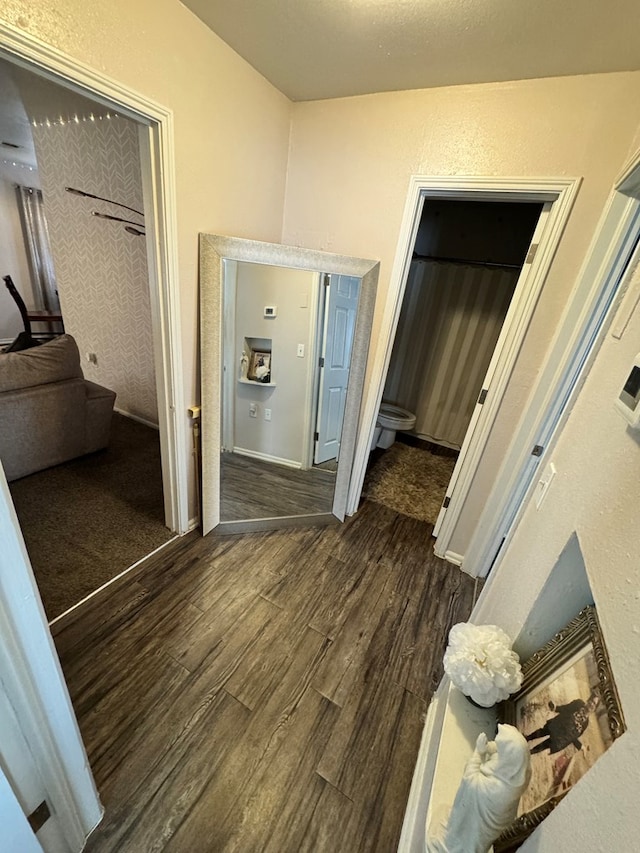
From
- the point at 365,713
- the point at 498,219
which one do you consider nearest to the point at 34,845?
the point at 365,713

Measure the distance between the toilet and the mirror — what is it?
3.83 feet

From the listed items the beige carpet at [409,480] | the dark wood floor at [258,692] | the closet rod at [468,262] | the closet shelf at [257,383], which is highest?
the closet rod at [468,262]

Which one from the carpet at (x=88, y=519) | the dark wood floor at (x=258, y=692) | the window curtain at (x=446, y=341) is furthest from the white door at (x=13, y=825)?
the window curtain at (x=446, y=341)

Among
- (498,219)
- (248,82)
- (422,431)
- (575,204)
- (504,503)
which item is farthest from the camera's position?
(422,431)

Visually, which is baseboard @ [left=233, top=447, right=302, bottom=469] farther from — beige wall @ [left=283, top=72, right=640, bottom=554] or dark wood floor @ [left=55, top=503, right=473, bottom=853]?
beige wall @ [left=283, top=72, right=640, bottom=554]

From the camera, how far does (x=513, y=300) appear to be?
173cm

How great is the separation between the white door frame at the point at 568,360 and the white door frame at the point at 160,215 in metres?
1.66

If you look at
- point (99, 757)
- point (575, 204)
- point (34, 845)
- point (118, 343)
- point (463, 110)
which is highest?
point (463, 110)

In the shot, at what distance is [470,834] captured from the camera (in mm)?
680

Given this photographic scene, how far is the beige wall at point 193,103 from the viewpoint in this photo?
3.52 ft

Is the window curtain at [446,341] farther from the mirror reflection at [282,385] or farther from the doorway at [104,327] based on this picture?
the doorway at [104,327]

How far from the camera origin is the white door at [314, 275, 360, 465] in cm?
197

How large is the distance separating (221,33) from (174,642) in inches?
103

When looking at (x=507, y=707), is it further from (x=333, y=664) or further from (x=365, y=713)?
(x=333, y=664)
